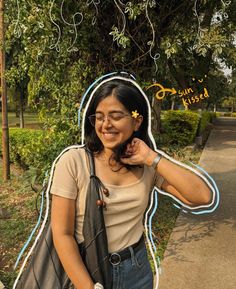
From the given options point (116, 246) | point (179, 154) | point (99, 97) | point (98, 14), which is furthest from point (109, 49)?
point (116, 246)

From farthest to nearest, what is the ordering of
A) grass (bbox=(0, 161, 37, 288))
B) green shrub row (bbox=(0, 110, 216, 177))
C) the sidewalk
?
green shrub row (bbox=(0, 110, 216, 177)), grass (bbox=(0, 161, 37, 288)), the sidewalk

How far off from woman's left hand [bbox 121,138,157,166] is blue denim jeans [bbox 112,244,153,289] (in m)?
0.37

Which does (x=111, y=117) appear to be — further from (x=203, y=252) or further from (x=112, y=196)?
(x=203, y=252)

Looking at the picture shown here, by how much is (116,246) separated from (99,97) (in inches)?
23.7

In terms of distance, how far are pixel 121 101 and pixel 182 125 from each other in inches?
388

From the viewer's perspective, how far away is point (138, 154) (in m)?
1.37

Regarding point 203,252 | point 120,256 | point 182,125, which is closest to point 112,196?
point 120,256

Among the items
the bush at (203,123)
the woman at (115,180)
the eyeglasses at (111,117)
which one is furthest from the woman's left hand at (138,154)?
the bush at (203,123)

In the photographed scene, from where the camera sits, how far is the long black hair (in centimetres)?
134

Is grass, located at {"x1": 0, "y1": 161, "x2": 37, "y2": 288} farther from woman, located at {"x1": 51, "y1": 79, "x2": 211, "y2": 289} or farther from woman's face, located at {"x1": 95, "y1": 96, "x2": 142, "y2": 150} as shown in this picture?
woman's face, located at {"x1": 95, "y1": 96, "x2": 142, "y2": 150}

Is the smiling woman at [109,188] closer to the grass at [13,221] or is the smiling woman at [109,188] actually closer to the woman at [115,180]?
the woman at [115,180]

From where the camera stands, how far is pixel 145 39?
3.21 metres

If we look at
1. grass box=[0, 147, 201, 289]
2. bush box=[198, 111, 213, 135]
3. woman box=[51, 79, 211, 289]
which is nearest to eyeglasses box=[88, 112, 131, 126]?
woman box=[51, 79, 211, 289]

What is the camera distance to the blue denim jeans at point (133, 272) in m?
1.42
